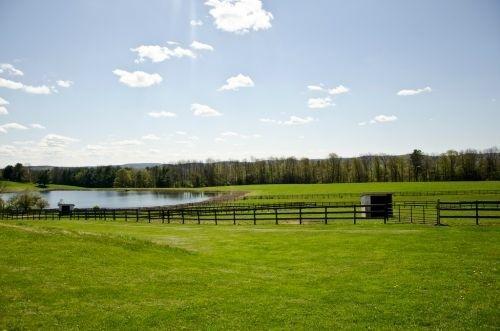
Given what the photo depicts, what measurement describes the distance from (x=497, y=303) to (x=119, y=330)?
997cm

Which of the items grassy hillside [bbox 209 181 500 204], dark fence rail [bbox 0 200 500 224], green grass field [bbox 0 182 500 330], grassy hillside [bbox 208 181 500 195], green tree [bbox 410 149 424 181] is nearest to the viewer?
green grass field [bbox 0 182 500 330]

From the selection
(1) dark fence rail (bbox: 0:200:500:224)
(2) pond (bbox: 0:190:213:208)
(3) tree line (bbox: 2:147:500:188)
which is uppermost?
(3) tree line (bbox: 2:147:500:188)

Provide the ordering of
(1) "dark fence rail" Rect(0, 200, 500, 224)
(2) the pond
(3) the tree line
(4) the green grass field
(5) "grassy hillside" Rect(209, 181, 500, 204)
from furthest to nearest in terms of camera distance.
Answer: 1. (3) the tree line
2. (2) the pond
3. (5) "grassy hillside" Rect(209, 181, 500, 204)
4. (1) "dark fence rail" Rect(0, 200, 500, 224)
5. (4) the green grass field

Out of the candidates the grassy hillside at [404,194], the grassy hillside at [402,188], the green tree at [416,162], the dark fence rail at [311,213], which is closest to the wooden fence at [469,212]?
the dark fence rail at [311,213]

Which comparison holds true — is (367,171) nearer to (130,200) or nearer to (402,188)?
(402,188)

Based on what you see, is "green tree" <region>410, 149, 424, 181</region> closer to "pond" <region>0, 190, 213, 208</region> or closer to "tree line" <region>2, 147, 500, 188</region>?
"tree line" <region>2, 147, 500, 188</region>

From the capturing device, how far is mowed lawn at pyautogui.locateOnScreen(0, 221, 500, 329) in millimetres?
9734

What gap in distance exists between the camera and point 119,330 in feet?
29.6

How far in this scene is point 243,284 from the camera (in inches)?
514

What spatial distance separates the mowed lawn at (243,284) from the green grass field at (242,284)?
0.12ft

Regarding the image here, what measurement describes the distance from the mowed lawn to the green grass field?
0.04 m

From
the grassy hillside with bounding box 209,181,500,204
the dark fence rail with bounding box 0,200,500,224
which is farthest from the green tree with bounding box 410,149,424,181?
the dark fence rail with bounding box 0,200,500,224

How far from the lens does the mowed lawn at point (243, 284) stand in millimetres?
9734

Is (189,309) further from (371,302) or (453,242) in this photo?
(453,242)
